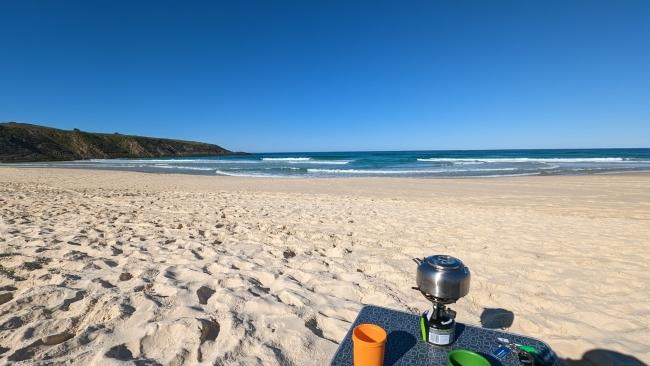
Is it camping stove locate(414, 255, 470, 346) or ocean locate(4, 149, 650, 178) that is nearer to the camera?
camping stove locate(414, 255, 470, 346)

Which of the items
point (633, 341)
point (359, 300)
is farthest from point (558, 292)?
point (359, 300)

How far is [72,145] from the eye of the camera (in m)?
54.2

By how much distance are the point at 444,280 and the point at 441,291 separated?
2.4 inches

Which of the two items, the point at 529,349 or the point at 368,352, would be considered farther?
the point at 529,349

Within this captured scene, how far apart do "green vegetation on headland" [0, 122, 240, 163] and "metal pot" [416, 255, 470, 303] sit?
52026 millimetres

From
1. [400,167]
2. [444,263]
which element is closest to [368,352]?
[444,263]

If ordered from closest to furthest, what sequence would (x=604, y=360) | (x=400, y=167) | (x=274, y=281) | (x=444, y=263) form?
(x=444, y=263), (x=604, y=360), (x=274, y=281), (x=400, y=167)

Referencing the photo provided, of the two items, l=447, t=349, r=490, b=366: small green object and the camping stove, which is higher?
the camping stove

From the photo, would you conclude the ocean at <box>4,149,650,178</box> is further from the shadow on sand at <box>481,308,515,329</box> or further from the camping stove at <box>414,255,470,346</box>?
the camping stove at <box>414,255,470,346</box>

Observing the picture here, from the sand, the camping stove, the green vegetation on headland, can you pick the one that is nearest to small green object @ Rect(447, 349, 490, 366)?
the camping stove

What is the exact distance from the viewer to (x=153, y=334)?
2.37m

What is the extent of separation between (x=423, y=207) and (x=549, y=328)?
6.11 metres

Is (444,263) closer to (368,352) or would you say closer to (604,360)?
(368,352)

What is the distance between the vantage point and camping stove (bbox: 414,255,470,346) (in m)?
1.62
